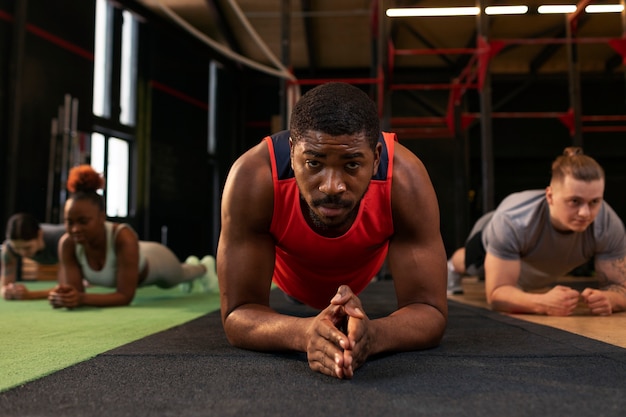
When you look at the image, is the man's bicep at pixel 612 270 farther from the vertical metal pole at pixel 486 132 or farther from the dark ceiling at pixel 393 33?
the dark ceiling at pixel 393 33

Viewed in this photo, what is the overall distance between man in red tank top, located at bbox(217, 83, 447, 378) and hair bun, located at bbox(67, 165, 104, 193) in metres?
1.47

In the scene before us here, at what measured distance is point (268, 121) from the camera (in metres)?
9.76

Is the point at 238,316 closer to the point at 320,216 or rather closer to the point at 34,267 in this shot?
the point at 320,216

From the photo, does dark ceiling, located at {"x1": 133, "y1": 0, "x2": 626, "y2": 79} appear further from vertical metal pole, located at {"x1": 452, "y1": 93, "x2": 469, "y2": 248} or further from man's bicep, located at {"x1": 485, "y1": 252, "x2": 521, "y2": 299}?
man's bicep, located at {"x1": 485, "y1": 252, "x2": 521, "y2": 299}

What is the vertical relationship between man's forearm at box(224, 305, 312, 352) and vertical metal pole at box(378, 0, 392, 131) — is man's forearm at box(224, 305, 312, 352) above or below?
below

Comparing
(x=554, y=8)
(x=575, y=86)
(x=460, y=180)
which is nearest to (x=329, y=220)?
(x=554, y=8)

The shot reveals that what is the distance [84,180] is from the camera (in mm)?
2721

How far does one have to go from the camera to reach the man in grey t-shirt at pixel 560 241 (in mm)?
2188

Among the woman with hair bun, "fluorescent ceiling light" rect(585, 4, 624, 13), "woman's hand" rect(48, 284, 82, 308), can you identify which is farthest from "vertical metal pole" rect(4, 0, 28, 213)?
"fluorescent ceiling light" rect(585, 4, 624, 13)

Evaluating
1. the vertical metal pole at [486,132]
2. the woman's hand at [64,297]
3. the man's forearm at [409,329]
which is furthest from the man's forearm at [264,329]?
the vertical metal pole at [486,132]

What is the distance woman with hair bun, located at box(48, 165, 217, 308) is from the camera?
2.73 m

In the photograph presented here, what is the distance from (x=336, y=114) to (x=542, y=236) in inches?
60.7

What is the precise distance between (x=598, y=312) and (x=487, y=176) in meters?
1.90

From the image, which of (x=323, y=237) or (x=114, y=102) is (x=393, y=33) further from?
(x=323, y=237)
